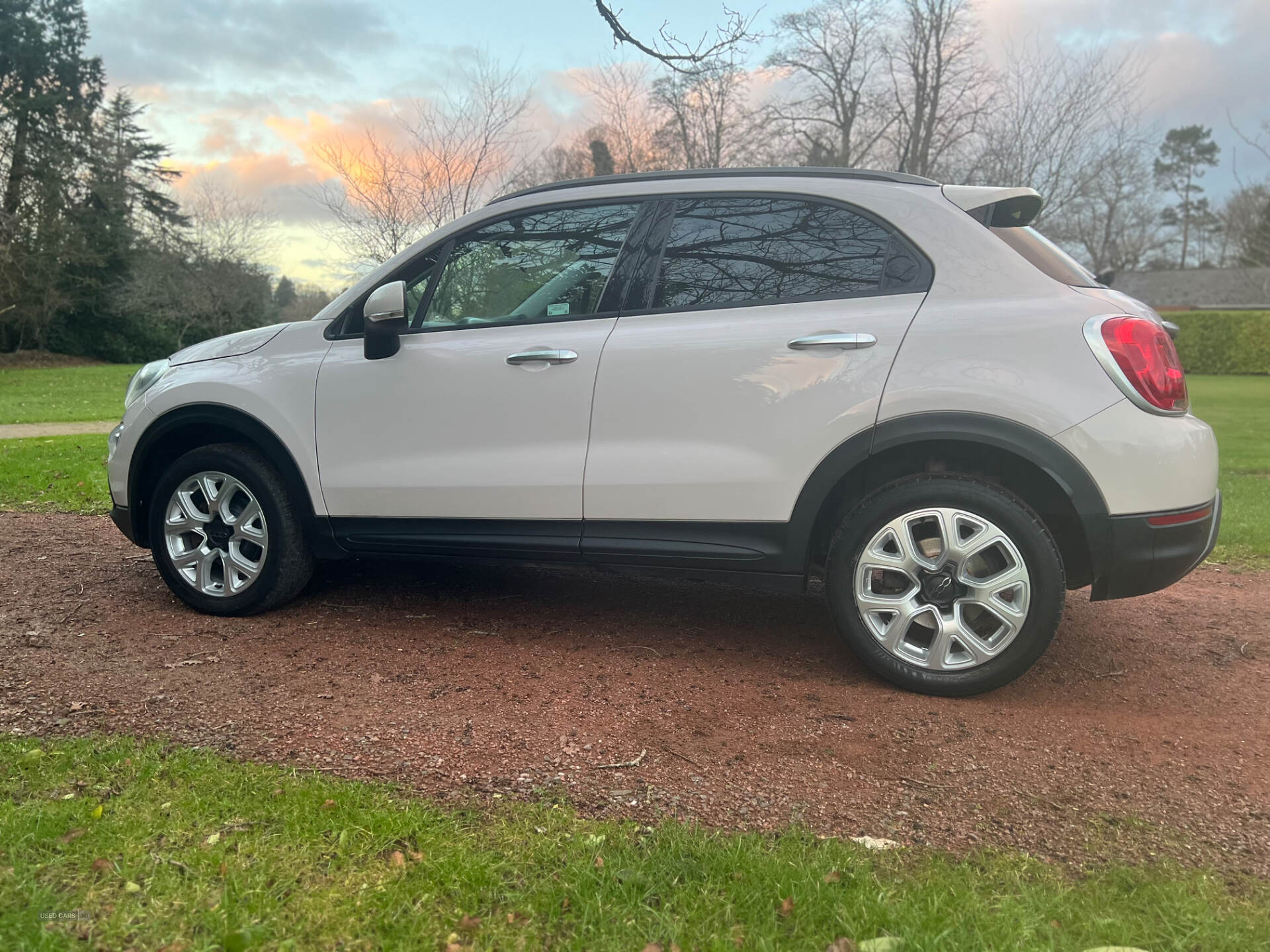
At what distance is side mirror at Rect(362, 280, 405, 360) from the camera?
150 inches

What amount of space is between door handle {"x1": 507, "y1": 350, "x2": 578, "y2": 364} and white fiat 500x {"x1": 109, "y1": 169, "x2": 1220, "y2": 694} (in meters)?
0.02

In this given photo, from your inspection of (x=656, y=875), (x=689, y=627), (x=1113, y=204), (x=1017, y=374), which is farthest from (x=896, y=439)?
(x=1113, y=204)

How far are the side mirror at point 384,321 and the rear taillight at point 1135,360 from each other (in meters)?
2.66

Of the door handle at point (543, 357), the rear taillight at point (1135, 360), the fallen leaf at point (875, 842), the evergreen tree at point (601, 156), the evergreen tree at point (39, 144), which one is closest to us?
the fallen leaf at point (875, 842)

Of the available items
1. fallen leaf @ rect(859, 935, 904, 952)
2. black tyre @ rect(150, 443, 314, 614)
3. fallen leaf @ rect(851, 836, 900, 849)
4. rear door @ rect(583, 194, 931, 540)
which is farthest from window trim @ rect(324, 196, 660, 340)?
fallen leaf @ rect(859, 935, 904, 952)

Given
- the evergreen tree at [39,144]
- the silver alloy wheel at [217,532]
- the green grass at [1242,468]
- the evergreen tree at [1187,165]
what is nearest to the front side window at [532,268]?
the silver alloy wheel at [217,532]

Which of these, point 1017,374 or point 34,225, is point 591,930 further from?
point 34,225

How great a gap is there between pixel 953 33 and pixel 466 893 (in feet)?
74.0

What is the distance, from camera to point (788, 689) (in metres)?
3.45

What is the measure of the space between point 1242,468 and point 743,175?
9412mm

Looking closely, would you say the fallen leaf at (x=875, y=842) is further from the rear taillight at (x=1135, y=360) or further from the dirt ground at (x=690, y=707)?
the rear taillight at (x=1135, y=360)

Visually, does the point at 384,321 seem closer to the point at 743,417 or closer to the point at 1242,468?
the point at 743,417

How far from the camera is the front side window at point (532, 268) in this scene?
148 inches

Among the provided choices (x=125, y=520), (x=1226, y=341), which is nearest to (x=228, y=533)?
(x=125, y=520)
